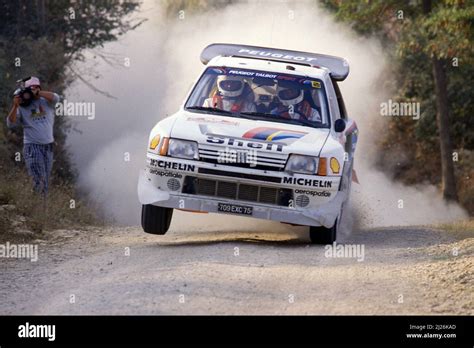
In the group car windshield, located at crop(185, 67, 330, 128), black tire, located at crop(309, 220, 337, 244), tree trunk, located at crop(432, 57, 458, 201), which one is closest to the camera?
black tire, located at crop(309, 220, 337, 244)

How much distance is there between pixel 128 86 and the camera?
24188 millimetres

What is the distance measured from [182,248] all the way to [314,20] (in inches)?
513

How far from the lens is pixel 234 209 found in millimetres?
11805

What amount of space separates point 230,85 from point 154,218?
1824 mm

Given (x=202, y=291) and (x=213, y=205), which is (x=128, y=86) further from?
(x=202, y=291)

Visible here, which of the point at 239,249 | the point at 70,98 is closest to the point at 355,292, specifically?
the point at 239,249

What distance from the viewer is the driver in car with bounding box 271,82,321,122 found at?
12.9 metres

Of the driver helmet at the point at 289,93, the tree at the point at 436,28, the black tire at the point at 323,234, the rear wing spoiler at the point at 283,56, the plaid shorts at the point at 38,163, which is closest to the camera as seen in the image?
the black tire at the point at 323,234

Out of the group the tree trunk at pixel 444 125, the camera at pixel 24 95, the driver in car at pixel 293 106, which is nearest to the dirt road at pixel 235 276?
the driver in car at pixel 293 106

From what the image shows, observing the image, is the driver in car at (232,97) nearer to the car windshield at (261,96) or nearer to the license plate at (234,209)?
the car windshield at (261,96)

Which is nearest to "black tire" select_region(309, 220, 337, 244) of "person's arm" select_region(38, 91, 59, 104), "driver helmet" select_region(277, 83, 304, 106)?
"driver helmet" select_region(277, 83, 304, 106)

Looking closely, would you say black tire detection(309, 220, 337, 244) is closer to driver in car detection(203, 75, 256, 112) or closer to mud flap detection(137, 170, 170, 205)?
driver in car detection(203, 75, 256, 112)

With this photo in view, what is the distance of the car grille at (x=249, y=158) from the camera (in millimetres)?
11672

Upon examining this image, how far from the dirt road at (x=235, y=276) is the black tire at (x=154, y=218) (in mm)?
191
